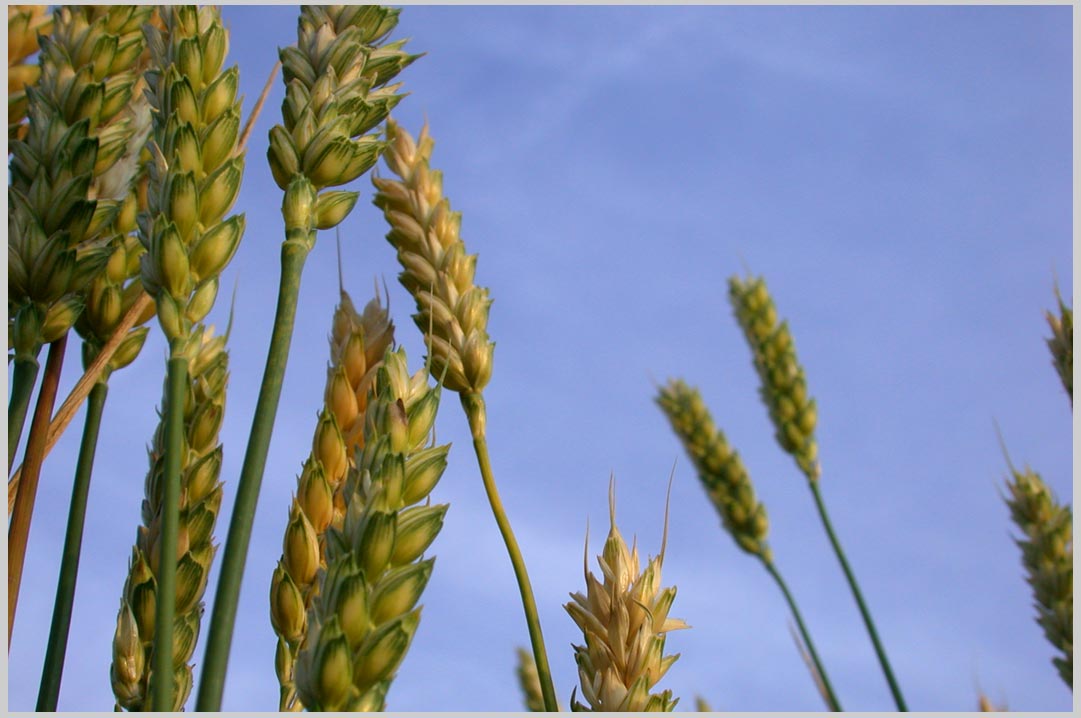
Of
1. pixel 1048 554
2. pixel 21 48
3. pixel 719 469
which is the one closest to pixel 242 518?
pixel 21 48

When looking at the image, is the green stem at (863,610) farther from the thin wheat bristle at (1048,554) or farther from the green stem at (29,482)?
the green stem at (29,482)

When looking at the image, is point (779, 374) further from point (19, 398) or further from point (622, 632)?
point (19, 398)

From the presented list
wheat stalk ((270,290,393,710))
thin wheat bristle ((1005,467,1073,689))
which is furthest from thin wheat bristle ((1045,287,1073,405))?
wheat stalk ((270,290,393,710))

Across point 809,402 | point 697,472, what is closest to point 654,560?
point 809,402

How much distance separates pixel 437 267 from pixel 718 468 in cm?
271

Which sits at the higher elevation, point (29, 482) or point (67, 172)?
point (67, 172)

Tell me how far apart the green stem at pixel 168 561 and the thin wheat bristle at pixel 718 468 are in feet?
9.52

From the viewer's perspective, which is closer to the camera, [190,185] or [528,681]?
[190,185]

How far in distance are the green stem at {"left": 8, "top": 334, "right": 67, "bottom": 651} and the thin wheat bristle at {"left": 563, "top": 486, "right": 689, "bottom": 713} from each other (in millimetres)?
580

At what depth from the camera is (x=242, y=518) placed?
757mm

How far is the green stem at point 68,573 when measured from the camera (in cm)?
98

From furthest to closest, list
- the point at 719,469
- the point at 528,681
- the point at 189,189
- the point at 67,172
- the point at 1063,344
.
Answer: the point at 719,469 < the point at 528,681 < the point at 1063,344 < the point at 67,172 < the point at 189,189

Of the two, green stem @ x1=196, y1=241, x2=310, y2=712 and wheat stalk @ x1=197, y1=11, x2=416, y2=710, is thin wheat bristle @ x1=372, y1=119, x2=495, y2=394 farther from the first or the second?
green stem @ x1=196, y1=241, x2=310, y2=712

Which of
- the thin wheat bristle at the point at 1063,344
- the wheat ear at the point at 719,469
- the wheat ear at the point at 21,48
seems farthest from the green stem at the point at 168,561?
the wheat ear at the point at 719,469
